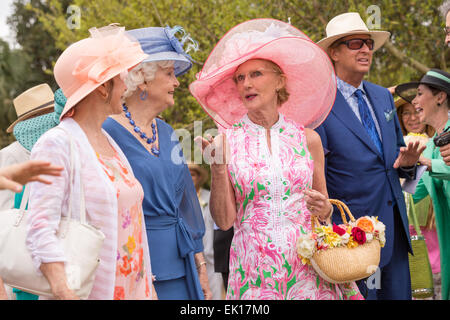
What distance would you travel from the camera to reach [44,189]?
93.4 inches

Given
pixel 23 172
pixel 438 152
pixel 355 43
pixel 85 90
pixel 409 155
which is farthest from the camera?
pixel 438 152

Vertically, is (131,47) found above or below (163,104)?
above

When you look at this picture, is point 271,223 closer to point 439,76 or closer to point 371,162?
point 371,162

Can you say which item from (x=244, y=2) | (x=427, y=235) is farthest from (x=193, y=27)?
(x=427, y=235)

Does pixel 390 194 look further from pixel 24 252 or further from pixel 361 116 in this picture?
pixel 24 252

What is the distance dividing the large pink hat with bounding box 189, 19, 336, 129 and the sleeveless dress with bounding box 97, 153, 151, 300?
3.77 ft

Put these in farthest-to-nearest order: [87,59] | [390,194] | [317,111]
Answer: [390,194]
[317,111]
[87,59]

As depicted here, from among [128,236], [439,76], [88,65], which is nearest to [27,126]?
[88,65]

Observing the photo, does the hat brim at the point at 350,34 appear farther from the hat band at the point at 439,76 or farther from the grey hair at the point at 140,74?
the grey hair at the point at 140,74

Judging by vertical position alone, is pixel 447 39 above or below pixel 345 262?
above

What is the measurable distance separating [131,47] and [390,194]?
7.78ft

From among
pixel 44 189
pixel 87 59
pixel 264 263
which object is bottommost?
pixel 264 263

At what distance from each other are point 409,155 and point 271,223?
136 centimetres

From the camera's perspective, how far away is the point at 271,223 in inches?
135
